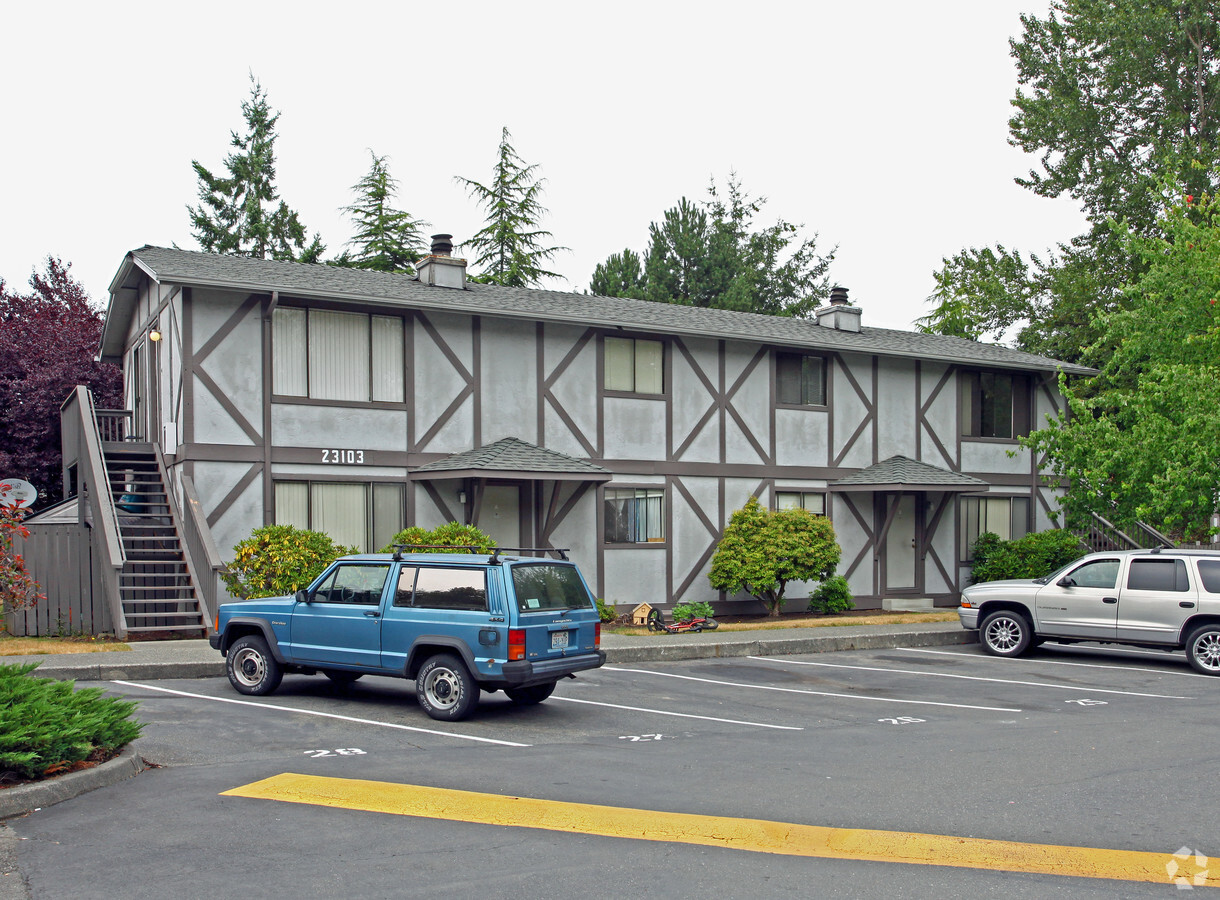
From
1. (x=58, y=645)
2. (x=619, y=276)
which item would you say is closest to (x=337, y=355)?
(x=58, y=645)

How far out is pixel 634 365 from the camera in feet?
71.6

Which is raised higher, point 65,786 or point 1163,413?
point 1163,413

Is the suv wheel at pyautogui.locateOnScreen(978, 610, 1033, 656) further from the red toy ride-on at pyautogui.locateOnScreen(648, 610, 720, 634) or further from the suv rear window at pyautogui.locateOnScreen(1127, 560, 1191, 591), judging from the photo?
the red toy ride-on at pyautogui.locateOnScreen(648, 610, 720, 634)

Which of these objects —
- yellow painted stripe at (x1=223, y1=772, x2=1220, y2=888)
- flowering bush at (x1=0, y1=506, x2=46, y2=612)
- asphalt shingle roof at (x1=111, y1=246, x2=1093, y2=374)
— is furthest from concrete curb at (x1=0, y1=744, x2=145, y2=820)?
asphalt shingle roof at (x1=111, y1=246, x2=1093, y2=374)

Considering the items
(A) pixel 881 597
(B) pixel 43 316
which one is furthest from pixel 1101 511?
(B) pixel 43 316

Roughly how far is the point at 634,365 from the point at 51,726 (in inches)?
600

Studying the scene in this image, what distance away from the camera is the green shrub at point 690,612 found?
1922 cm

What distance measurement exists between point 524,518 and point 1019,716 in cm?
1052

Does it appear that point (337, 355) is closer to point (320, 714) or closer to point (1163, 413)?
point (320, 714)

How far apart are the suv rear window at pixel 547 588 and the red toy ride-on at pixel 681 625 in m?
7.20

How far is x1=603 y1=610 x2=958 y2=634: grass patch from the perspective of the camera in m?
19.1

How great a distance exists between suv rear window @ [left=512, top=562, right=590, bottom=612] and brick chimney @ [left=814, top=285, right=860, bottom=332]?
15.8 metres

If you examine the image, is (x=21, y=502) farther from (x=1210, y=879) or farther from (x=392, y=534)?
(x=392, y=534)

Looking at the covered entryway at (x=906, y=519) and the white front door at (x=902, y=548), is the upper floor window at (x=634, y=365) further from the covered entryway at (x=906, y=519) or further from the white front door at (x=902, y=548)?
the white front door at (x=902, y=548)
